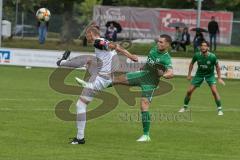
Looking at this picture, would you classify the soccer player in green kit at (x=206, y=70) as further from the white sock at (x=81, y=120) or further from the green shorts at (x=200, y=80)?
the white sock at (x=81, y=120)

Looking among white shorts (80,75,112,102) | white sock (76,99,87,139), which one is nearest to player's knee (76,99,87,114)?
white sock (76,99,87,139)

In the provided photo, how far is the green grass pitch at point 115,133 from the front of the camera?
12875 millimetres

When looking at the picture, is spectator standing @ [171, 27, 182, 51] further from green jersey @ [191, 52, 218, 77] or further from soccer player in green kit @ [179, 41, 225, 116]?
green jersey @ [191, 52, 218, 77]

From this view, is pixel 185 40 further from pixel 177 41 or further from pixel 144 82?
pixel 144 82

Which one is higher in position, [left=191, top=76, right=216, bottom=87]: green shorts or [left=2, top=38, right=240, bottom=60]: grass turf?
[left=191, top=76, right=216, bottom=87]: green shorts

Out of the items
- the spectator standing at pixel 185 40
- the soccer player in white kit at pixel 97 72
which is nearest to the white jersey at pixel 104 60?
the soccer player in white kit at pixel 97 72

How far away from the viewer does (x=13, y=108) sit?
19500 mm

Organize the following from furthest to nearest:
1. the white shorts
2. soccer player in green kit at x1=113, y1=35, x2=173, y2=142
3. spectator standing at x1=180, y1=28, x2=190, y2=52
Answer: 1. spectator standing at x1=180, y1=28, x2=190, y2=52
2. soccer player in green kit at x1=113, y1=35, x2=173, y2=142
3. the white shorts

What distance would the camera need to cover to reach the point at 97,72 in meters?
14.3

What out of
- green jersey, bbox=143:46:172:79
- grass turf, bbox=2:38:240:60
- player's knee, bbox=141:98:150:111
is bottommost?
grass turf, bbox=2:38:240:60

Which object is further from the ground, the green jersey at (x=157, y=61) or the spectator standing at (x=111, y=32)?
the green jersey at (x=157, y=61)

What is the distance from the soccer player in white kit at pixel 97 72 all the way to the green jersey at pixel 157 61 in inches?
42.2

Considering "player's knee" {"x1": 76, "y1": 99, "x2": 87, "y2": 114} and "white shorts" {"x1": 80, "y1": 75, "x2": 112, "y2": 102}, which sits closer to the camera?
"player's knee" {"x1": 76, "y1": 99, "x2": 87, "y2": 114}

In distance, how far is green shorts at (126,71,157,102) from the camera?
14.8 meters
